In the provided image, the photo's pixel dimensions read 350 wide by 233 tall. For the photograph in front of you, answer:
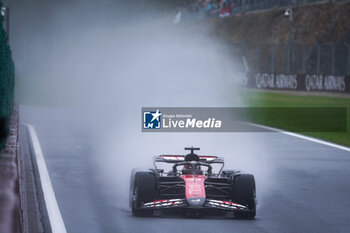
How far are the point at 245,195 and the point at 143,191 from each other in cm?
118

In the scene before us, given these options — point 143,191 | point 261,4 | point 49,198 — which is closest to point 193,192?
point 143,191

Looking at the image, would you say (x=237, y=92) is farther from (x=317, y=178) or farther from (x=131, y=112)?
(x=317, y=178)

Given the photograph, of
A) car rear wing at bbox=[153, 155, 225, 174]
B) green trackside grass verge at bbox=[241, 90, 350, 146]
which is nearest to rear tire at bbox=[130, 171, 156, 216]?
car rear wing at bbox=[153, 155, 225, 174]

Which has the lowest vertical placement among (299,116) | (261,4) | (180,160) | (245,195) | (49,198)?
(49,198)

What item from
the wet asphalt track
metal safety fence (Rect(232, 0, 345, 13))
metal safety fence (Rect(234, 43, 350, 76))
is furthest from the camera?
metal safety fence (Rect(232, 0, 345, 13))

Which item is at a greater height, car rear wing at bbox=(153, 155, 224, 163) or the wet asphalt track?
car rear wing at bbox=(153, 155, 224, 163)

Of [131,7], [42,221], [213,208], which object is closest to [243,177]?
[213,208]

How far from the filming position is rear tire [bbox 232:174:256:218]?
9.77 m

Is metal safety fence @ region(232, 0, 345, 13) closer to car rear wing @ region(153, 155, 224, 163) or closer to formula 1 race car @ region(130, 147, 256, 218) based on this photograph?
car rear wing @ region(153, 155, 224, 163)

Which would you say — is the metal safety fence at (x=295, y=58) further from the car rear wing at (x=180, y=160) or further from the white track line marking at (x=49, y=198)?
the car rear wing at (x=180, y=160)

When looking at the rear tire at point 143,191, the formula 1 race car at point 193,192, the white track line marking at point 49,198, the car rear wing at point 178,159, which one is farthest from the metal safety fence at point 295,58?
the rear tire at point 143,191

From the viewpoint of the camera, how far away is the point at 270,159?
17.3 m

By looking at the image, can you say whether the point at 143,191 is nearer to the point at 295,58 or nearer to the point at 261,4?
the point at 295,58

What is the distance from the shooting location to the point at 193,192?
9.51 metres
